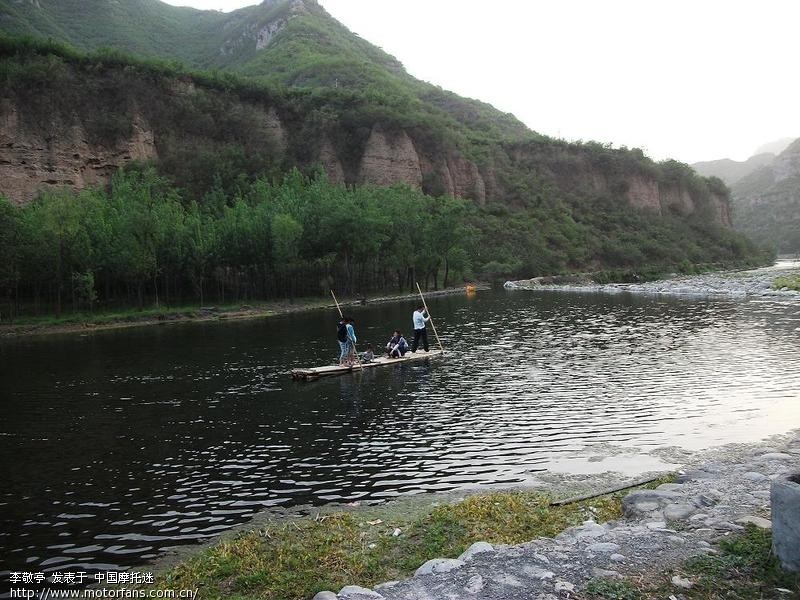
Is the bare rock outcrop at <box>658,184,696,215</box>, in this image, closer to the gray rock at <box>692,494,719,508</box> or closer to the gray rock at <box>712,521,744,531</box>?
the gray rock at <box>692,494,719,508</box>

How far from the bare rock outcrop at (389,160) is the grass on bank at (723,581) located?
10881 centimetres

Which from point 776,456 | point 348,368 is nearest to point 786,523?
point 776,456

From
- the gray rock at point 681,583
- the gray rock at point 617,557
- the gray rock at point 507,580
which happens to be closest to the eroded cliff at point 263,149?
the gray rock at point 507,580

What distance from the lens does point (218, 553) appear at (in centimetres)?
1023

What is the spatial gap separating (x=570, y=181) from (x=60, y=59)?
4456 inches

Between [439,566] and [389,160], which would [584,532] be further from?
[389,160]

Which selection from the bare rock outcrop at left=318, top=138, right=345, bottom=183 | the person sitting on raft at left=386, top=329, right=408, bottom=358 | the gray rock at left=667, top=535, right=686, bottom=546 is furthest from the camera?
the bare rock outcrop at left=318, top=138, right=345, bottom=183

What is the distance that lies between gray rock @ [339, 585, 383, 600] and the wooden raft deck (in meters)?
19.0

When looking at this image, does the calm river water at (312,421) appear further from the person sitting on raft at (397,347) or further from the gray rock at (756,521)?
the gray rock at (756,521)

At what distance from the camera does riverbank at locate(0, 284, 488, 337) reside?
53.0 metres

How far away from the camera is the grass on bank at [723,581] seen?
754cm

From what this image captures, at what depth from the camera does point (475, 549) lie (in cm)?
954

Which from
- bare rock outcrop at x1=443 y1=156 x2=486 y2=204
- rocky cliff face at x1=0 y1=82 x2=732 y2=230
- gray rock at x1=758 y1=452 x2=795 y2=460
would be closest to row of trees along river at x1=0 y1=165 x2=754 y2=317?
rocky cliff face at x1=0 y1=82 x2=732 y2=230

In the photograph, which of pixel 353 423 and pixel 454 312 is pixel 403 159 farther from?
pixel 353 423
